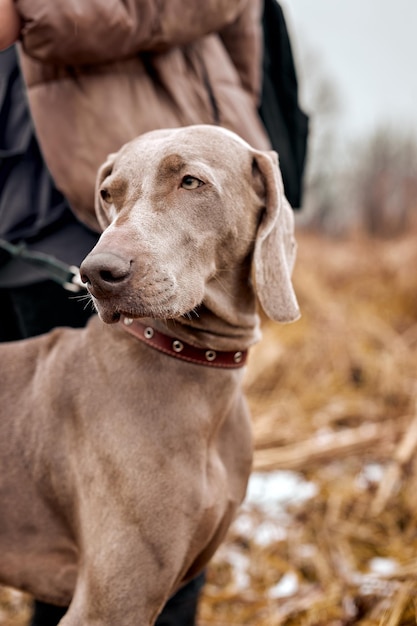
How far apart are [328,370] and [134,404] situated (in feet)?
13.0

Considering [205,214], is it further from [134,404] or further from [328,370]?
[328,370]

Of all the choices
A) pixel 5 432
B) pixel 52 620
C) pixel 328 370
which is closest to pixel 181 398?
pixel 5 432

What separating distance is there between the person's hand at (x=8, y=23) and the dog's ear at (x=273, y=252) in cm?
66

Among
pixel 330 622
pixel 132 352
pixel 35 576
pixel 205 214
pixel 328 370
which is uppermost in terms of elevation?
pixel 205 214

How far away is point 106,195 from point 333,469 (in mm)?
2769

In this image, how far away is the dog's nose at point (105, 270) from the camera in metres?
1.55

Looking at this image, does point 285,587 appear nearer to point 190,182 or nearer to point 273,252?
point 273,252

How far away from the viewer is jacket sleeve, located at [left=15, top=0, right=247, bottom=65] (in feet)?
6.04

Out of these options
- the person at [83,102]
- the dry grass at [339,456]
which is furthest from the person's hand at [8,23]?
the dry grass at [339,456]

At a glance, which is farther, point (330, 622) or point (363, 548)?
point (363, 548)

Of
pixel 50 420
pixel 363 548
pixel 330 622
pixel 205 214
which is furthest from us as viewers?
pixel 363 548

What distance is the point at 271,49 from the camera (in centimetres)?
265

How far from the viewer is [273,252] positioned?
6.16 ft

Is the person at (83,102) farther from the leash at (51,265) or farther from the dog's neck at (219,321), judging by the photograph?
the dog's neck at (219,321)
